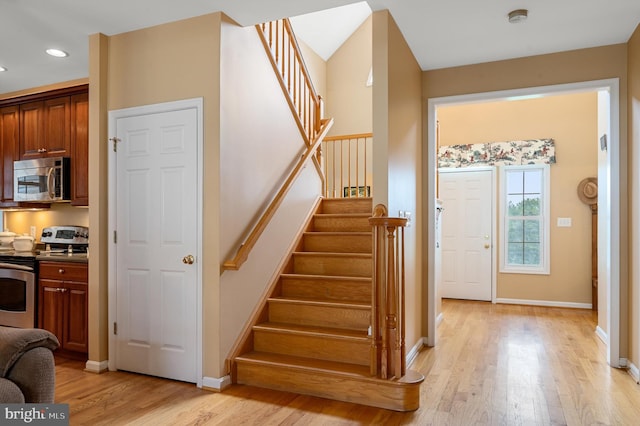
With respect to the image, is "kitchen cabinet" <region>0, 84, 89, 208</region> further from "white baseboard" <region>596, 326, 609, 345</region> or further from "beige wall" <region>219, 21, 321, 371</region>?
"white baseboard" <region>596, 326, 609, 345</region>

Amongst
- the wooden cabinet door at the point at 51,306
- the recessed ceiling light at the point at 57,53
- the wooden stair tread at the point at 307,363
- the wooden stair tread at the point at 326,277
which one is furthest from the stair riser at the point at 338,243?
the recessed ceiling light at the point at 57,53

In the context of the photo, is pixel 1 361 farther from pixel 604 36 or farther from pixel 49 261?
pixel 604 36

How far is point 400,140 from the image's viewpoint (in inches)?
134

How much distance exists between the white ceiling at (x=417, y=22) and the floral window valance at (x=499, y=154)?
2713 millimetres

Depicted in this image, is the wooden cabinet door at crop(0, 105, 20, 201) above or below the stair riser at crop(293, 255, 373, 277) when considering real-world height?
above

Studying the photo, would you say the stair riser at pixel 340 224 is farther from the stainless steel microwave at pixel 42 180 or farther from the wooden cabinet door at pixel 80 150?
the stainless steel microwave at pixel 42 180

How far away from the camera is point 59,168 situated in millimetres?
4223

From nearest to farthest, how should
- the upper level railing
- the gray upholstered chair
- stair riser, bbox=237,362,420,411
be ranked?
1. the gray upholstered chair
2. stair riser, bbox=237,362,420,411
3. the upper level railing

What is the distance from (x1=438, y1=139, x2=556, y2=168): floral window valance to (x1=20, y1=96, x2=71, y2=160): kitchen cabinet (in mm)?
5096

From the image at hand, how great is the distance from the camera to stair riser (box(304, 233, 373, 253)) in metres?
4.11

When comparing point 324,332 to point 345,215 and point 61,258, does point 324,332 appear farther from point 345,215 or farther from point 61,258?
point 61,258

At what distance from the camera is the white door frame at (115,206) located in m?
3.08

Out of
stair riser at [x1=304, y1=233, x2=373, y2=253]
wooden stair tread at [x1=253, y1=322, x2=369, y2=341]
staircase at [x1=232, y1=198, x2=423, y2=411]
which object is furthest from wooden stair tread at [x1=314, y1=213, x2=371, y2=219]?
wooden stair tread at [x1=253, y1=322, x2=369, y2=341]

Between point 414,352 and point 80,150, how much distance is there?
361 cm
